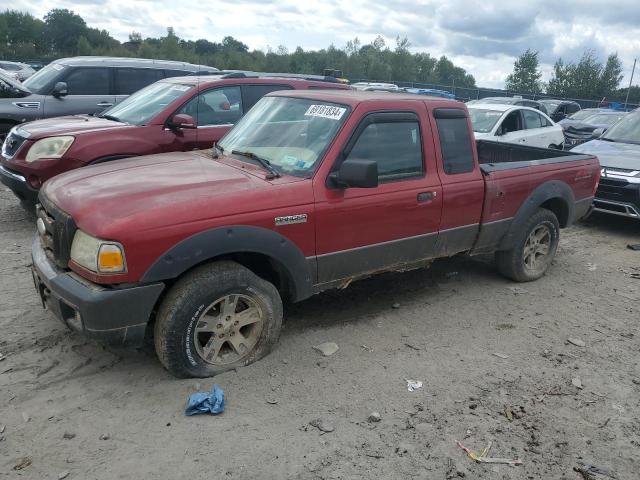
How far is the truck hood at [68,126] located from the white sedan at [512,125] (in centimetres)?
653

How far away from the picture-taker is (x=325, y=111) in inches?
170

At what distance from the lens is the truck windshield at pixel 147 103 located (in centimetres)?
682

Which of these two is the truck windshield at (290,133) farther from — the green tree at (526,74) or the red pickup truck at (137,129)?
the green tree at (526,74)

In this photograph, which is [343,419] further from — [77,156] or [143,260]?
[77,156]

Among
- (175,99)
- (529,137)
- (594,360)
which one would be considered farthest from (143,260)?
(529,137)

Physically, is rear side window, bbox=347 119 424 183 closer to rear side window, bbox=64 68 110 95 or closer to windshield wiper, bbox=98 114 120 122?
windshield wiper, bbox=98 114 120 122

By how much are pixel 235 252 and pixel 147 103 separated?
4.20 meters

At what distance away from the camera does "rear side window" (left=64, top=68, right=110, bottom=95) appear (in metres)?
9.00

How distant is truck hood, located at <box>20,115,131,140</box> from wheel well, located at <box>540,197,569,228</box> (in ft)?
15.9

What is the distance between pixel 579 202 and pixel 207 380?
14.7 feet

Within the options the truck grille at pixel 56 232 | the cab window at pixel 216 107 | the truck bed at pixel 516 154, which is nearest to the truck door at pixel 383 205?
the truck grille at pixel 56 232

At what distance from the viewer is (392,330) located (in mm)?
4594

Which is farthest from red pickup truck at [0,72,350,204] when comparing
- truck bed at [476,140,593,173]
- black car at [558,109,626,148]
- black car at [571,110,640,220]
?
black car at [558,109,626,148]

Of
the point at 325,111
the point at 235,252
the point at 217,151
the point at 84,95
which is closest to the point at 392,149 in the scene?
the point at 325,111
